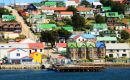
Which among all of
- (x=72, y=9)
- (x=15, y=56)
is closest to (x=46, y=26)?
(x=72, y=9)

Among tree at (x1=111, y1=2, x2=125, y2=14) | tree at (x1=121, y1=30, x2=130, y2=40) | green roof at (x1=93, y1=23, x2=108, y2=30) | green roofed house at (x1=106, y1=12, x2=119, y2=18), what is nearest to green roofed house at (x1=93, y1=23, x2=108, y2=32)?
green roof at (x1=93, y1=23, x2=108, y2=30)

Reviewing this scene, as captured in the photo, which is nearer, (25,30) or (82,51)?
(82,51)

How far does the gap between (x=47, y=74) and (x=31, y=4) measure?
40967mm

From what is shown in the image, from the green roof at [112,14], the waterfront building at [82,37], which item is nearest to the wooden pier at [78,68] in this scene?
the waterfront building at [82,37]

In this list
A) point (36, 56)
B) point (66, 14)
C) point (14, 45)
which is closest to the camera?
point (36, 56)

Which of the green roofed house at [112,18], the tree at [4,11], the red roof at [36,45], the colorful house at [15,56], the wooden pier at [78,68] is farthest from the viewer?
the tree at [4,11]

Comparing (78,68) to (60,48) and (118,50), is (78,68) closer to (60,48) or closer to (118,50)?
(60,48)

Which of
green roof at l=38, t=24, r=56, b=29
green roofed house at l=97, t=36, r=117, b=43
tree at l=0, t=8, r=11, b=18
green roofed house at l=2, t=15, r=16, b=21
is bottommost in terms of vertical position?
green roofed house at l=97, t=36, r=117, b=43

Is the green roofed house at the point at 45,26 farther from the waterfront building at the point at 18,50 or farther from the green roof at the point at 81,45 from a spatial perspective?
the waterfront building at the point at 18,50

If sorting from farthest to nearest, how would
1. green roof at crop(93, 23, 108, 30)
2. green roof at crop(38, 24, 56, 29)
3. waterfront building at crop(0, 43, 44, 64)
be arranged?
green roof at crop(93, 23, 108, 30) < green roof at crop(38, 24, 56, 29) < waterfront building at crop(0, 43, 44, 64)

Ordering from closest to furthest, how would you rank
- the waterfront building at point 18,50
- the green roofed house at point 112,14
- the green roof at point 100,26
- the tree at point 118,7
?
the waterfront building at point 18,50 < the green roof at point 100,26 < the green roofed house at point 112,14 < the tree at point 118,7

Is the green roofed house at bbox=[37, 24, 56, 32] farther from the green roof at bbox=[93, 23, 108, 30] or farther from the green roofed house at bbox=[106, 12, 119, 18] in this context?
the green roofed house at bbox=[106, 12, 119, 18]

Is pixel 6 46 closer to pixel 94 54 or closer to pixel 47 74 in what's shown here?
pixel 94 54

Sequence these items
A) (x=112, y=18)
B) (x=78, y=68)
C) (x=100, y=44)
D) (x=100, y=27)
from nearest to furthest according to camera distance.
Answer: (x=78, y=68)
(x=100, y=44)
(x=100, y=27)
(x=112, y=18)
